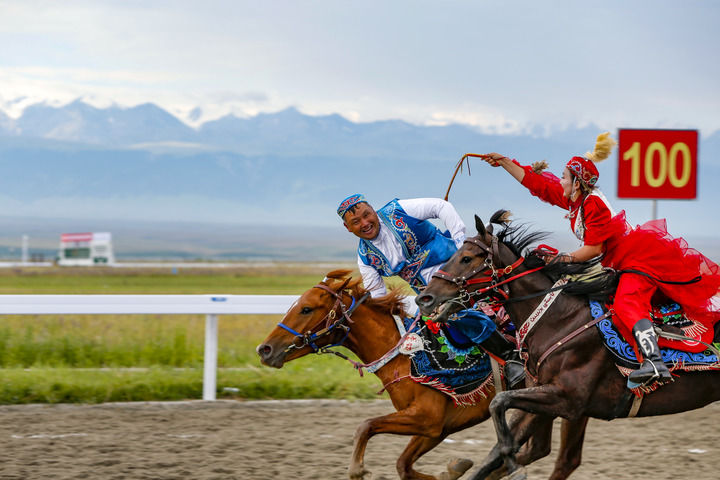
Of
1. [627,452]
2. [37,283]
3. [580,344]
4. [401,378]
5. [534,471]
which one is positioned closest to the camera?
[580,344]

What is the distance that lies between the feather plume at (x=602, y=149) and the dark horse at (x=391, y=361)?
1586mm

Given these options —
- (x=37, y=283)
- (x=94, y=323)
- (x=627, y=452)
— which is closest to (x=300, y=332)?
(x=627, y=452)

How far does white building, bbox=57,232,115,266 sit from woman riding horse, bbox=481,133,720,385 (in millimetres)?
67120

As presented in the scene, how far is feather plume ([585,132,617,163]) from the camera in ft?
18.1

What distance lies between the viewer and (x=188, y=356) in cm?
1002

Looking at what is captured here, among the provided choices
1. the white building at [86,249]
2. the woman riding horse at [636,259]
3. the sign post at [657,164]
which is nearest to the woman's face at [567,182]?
the woman riding horse at [636,259]

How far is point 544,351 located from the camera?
5.30m

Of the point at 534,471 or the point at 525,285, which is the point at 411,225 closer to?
the point at 525,285

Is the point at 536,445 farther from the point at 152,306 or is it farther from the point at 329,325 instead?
the point at 152,306

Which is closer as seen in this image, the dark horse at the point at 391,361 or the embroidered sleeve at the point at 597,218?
the embroidered sleeve at the point at 597,218

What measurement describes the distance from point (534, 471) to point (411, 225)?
7.14 feet

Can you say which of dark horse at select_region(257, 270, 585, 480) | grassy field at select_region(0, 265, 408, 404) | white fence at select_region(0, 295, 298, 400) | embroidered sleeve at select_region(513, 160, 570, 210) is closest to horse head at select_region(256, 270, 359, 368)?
dark horse at select_region(257, 270, 585, 480)

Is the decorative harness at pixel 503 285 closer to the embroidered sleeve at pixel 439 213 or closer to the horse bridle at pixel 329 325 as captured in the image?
the embroidered sleeve at pixel 439 213

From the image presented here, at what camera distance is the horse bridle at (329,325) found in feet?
18.6
